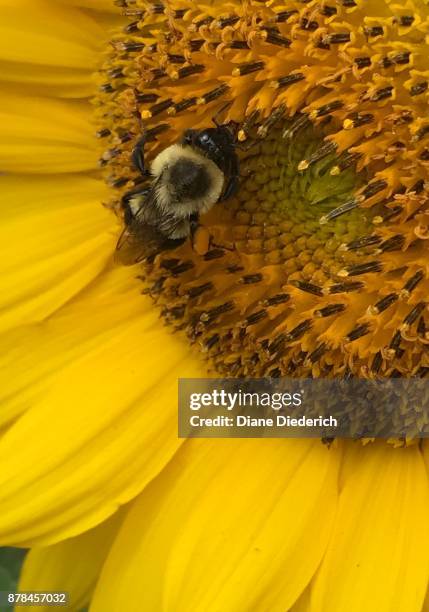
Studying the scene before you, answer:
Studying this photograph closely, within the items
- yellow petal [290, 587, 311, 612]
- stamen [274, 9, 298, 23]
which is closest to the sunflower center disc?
stamen [274, 9, 298, 23]

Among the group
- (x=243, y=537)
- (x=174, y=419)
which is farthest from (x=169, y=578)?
(x=174, y=419)

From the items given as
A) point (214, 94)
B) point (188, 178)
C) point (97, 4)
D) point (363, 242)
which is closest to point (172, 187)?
point (188, 178)

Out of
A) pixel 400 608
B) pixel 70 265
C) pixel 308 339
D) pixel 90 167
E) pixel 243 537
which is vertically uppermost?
pixel 90 167

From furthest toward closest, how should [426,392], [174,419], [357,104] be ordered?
1. [174,419]
2. [426,392]
3. [357,104]

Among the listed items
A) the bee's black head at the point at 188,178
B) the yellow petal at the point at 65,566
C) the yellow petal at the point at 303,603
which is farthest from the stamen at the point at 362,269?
the yellow petal at the point at 65,566

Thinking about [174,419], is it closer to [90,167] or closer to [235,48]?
[90,167]

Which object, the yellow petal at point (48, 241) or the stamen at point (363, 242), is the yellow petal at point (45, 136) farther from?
the stamen at point (363, 242)

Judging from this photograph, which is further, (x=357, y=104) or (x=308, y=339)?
(x=308, y=339)
